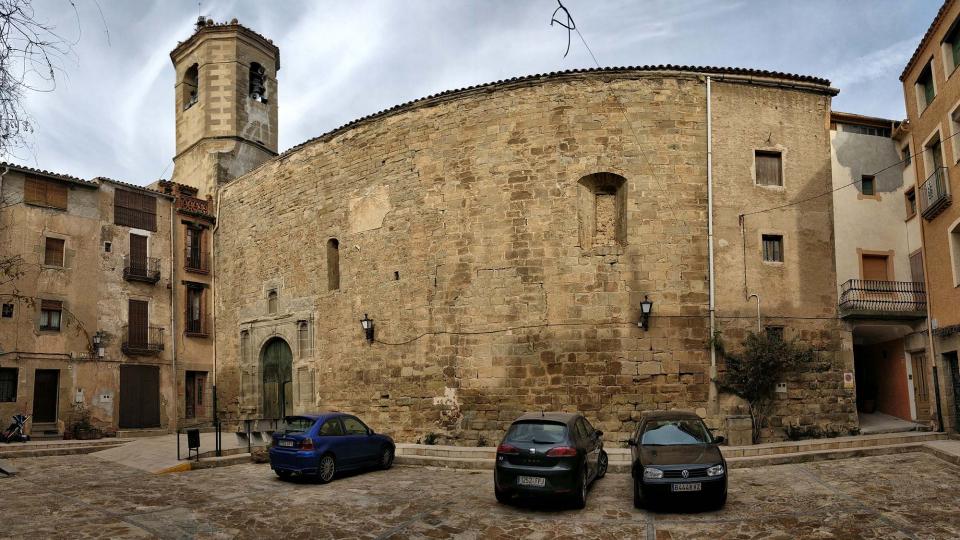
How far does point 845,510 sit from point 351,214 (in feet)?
46.1

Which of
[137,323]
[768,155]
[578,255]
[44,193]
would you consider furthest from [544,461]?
[44,193]

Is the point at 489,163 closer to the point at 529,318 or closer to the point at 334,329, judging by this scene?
the point at 529,318

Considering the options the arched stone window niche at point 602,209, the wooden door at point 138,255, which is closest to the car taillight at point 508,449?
the arched stone window niche at point 602,209

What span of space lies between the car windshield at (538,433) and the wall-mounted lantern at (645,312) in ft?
19.7

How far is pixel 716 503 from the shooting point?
9.28 meters

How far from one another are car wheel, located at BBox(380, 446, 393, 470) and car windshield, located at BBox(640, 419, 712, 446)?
540 centimetres

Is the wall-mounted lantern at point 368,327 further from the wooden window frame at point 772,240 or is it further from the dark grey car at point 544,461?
the wooden window frame at point 772,240

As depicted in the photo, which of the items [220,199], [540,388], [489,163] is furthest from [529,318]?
[220,199]

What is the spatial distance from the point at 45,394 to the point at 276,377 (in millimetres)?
6150

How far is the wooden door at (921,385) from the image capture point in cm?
1603

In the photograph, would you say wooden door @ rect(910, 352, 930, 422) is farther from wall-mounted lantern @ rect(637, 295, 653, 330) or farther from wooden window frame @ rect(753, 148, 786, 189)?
wall-mounted lantern @ rect(637, 295, 653, 330)

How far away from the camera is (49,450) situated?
1661cm

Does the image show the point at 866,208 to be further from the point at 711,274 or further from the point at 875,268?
the point at 711,274

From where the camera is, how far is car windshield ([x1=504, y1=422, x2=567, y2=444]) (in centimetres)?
990
